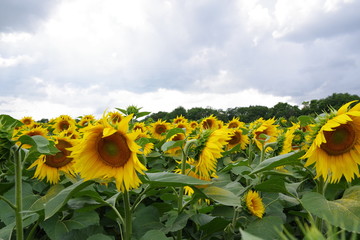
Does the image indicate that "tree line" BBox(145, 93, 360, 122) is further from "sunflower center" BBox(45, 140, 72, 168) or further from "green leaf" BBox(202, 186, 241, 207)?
"green leaf" BBox(202, 186, 241, 207)

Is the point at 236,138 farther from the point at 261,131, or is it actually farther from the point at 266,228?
the point at 266,228

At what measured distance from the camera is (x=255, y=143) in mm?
4457

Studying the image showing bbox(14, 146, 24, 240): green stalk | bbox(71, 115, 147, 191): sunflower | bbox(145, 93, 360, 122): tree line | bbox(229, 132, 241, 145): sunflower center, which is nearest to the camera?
bbox(71, 115, 147, 191): sunflower

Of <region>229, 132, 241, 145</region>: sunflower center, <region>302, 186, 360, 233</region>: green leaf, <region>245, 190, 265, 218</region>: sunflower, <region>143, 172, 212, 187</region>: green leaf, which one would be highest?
<region>229, 132, 241, 145</region>: sunflower center

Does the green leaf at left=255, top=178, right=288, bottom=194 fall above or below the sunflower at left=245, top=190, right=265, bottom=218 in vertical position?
above

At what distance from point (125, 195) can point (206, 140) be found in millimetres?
779

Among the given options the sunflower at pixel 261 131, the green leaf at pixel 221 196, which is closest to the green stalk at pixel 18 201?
the green leaf at pixel 221 196

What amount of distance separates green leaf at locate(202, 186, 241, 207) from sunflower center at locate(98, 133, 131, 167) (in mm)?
561

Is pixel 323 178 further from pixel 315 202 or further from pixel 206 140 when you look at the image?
pixel 206 140

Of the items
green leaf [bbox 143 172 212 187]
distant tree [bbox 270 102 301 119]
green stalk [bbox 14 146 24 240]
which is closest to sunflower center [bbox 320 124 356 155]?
green leaf [bbox 143 172 212 187]

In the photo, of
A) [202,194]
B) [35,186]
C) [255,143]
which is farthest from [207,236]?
[255,143]

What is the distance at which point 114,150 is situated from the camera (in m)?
1.96

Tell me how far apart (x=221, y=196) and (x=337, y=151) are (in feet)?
2.68

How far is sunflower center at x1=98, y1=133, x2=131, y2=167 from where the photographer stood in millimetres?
1896
